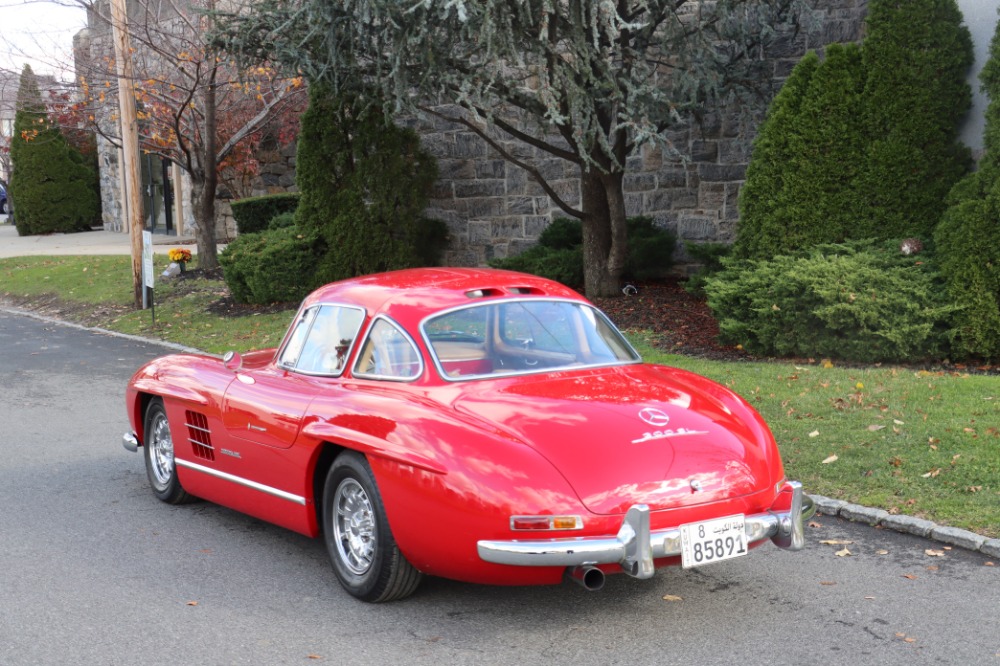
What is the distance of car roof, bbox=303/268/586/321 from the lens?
561 centimetres

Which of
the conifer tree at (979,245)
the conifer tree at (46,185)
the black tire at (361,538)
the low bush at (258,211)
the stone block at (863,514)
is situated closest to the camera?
the black tire at (361,538)

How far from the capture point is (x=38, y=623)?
4.95m

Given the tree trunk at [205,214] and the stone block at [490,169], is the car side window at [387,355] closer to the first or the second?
the stone block at [490,169]

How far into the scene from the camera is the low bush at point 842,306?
10.1 m

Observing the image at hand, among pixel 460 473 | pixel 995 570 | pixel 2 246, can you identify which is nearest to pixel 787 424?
pixel 995 570

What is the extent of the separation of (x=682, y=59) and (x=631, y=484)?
987 cm

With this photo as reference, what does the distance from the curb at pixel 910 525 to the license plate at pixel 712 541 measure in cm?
178

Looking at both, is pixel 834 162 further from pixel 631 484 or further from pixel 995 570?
pixel 631 484

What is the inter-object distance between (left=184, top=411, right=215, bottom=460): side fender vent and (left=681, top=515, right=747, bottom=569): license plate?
9.88 ft

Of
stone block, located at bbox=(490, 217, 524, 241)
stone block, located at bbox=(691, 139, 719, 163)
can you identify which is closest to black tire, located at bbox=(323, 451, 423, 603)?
stone block, located at bbox=(691, 139, 719, 163)

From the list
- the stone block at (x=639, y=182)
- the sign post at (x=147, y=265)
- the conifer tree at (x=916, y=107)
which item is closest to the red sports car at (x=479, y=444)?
the conifer tree at (x=916, y=107)

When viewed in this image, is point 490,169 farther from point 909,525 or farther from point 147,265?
point 909,525

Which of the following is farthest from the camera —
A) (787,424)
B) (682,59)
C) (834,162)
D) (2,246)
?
(2,246)

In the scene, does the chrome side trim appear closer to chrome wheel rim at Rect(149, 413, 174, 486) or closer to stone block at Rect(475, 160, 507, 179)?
chrome wheel rim at Rect(149, 413, 174, 486)
